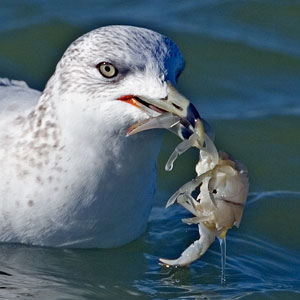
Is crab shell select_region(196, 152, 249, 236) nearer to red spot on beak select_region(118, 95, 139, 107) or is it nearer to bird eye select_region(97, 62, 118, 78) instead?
red spot on beak select_region(118, 95, 139, 107)

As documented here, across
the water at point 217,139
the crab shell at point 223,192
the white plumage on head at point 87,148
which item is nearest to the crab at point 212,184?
the crab shell at point 223,192

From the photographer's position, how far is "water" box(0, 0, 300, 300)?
217 inches

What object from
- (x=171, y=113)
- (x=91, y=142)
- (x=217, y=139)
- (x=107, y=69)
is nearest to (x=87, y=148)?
(x=91, y=142)

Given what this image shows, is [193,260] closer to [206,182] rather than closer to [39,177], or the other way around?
[206,182]

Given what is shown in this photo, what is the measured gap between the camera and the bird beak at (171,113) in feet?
15.4

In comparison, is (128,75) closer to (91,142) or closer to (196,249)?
(91,142)

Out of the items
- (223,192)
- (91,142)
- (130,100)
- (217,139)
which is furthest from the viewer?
(217,139)

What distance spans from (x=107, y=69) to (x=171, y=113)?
0.46 meters

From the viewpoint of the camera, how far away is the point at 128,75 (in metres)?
4.88

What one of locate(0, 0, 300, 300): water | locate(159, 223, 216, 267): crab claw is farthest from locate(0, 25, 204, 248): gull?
locate(159, 223, 216, 267): crab claw

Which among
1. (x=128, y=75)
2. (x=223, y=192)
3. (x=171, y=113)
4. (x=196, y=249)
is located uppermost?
(x=128, y=75)

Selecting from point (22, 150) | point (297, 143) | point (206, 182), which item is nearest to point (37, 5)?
point (297, 143)

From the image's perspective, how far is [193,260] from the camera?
17.6 ft

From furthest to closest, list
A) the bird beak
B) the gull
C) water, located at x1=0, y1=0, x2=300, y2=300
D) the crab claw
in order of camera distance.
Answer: water, located at x1=0, y1=0, x2=300, y2=300 < the crab claw < the gull < the bird beak
